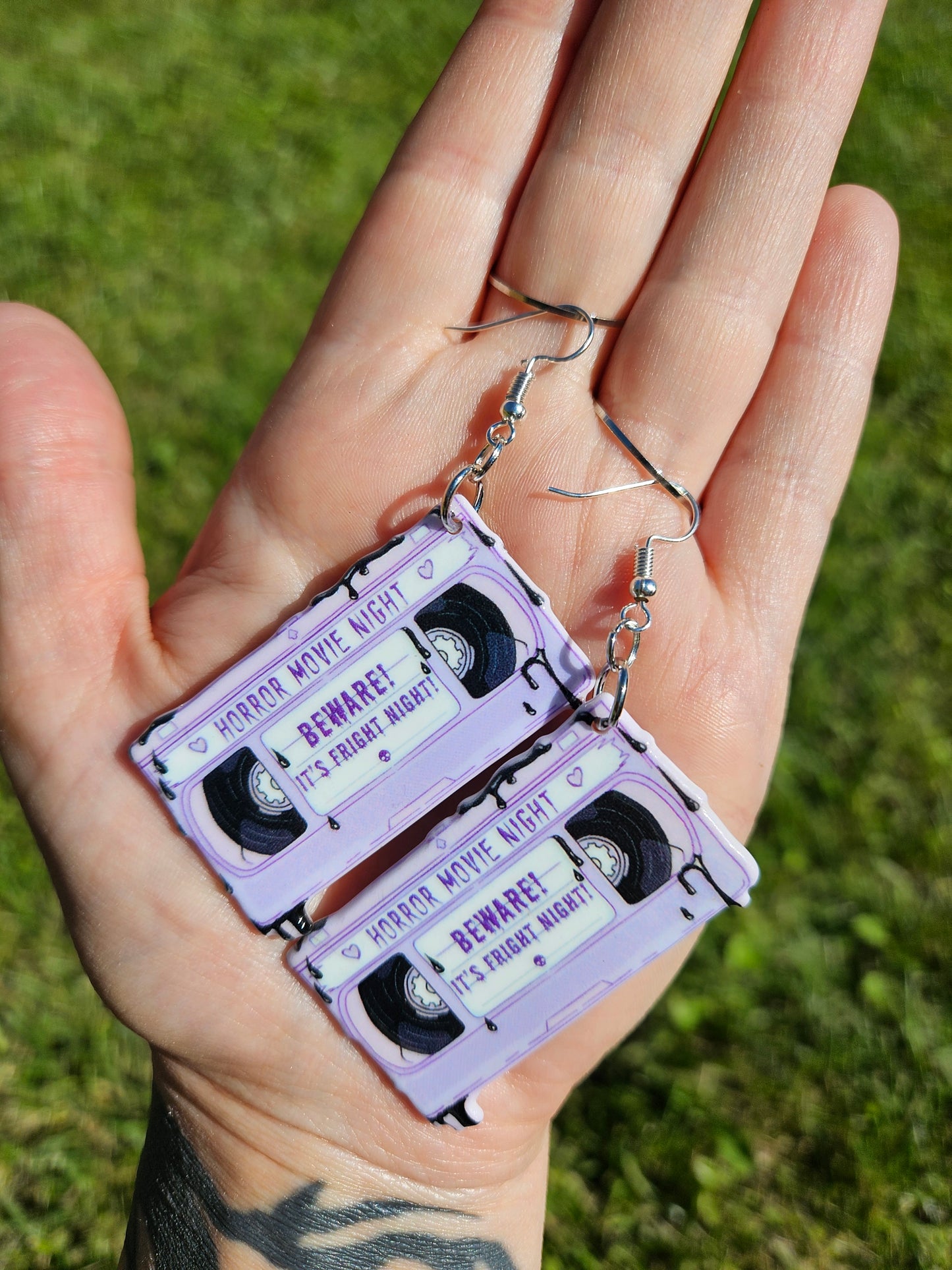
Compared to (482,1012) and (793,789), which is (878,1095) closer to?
(793,789)

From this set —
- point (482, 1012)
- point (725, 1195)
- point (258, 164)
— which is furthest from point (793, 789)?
point (258, 164)

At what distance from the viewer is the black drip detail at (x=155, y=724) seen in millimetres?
2617

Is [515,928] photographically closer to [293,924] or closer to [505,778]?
[505,778]

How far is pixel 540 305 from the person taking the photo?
9.58 ft

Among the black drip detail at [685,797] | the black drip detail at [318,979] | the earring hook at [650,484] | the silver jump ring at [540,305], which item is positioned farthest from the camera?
the silver jump ring at [540,305]

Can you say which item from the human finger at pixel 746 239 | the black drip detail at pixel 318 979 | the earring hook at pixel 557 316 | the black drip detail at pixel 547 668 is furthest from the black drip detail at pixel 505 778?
the earring hook at pixel 557 316

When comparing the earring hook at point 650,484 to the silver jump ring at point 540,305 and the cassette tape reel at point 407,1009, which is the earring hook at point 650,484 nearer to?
the silver jump ring at point 540,305

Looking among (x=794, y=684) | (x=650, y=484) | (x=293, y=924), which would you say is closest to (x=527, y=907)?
(x=293, y=924)

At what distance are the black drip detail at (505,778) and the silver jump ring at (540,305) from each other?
1.23 meters

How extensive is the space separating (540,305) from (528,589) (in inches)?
34.2

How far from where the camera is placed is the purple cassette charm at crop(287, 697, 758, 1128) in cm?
259

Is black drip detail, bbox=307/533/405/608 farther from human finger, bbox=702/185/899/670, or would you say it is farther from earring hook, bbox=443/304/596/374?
human finger, bbox=702/185/899/670

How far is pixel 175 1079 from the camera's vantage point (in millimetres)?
2742

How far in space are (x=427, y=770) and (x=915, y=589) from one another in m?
2.92
